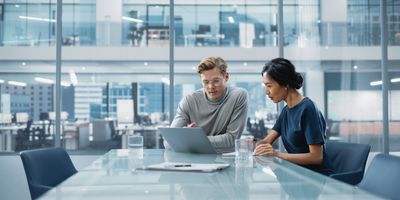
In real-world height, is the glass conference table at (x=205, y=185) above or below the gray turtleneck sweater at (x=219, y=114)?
below

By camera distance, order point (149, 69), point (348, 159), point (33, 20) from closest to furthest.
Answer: point (348, 159) → point (33, 20) → point (149, 69)

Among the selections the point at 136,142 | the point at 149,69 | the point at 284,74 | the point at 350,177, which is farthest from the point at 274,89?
the point at 149,69

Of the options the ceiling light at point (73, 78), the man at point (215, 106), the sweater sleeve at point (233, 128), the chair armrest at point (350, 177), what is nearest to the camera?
the chair armrest at point (350, 177)

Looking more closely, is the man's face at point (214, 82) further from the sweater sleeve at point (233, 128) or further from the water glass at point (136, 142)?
the water glass at point (136, 142)

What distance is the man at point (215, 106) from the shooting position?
2.81 metres

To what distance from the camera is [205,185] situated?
1344mm

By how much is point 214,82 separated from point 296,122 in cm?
66

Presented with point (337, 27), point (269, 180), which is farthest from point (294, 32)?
point (269, 180)

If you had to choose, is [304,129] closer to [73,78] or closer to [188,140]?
[188,140]

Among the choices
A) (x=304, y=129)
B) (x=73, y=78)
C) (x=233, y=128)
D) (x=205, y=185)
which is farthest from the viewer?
(x=73, y=78)

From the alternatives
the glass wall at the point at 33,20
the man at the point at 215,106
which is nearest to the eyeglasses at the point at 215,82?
the man at the point at 215,106

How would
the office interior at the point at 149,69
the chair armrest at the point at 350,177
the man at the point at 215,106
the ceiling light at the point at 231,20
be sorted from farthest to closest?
the ceiling light at the point at 231,20, the office interior at the point at 149,69, the man at the point at 215,106, the chair armrest at the point at 350,177

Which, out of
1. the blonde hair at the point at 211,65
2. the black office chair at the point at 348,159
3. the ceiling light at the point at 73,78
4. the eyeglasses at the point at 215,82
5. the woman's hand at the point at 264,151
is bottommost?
the black office chair at the point at 348,159

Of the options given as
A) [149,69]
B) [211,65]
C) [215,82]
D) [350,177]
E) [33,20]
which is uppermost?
[33,20]
